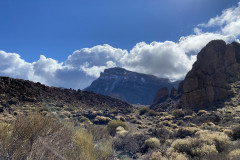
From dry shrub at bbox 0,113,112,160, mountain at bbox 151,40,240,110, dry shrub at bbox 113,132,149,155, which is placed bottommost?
dry shrub at bbox 113,132,149,155

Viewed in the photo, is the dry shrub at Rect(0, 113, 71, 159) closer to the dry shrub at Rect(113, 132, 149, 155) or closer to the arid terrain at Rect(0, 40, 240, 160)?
the arid terrain at Rect(0, 40, 240, 160)

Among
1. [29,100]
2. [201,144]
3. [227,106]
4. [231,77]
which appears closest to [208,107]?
[227,106]

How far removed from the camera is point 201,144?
8453 millimetres

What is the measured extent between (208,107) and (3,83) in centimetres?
3700

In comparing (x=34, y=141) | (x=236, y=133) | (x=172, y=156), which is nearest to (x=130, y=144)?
(x=172, y=156)

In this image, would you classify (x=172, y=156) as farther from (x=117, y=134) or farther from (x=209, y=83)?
(x=209, y=83)

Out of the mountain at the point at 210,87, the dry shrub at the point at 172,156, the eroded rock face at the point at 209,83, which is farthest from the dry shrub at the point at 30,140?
the eroded rock face at the point at 209,83

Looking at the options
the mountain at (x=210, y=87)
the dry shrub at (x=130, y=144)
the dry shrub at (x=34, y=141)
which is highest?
the mountain at (x=210, y=87)

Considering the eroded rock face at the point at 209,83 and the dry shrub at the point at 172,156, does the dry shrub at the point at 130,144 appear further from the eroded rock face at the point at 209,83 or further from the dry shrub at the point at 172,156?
the eroded rock face at the point at 209,83

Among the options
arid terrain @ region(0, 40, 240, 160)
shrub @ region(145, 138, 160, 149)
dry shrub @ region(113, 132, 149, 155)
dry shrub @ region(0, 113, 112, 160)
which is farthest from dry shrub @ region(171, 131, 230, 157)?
dry shrub @ region(0, 113, 112, 160)

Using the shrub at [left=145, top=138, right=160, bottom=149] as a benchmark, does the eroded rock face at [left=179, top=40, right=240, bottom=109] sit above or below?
above

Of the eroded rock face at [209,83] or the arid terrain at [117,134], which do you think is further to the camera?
the eroded rock face at [209,83]

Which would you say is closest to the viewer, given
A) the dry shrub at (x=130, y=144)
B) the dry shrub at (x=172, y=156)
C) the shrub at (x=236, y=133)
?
the dry shrub at (x=172, y=156)

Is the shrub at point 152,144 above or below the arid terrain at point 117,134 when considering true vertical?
below
